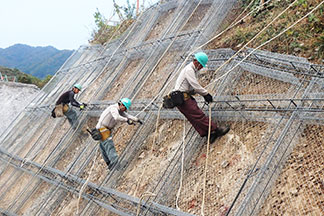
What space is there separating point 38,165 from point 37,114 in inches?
122

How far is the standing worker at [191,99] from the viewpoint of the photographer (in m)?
4.26

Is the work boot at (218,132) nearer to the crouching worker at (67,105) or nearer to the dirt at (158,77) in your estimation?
the dirt at (158,77)

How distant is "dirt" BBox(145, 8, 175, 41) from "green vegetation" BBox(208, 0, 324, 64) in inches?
108

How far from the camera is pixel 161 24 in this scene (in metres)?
9.24

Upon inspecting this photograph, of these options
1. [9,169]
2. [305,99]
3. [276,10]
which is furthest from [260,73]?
[9,169]

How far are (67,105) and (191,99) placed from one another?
14.6 ft

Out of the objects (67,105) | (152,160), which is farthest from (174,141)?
(67,105)

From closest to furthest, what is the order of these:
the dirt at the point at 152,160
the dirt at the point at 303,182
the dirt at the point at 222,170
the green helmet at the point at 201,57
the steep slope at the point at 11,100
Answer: the dirt at the point at 303,182
the dirt at the point at 222,170
the green helmet at the point at 201,57
the dirt at the point at 152,160
the steep slope at the point at 11,100

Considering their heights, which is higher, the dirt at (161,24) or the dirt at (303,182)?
the dirt at (161,24)

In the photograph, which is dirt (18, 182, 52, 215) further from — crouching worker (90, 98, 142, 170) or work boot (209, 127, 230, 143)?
work boot (209, 127, 230, 143)

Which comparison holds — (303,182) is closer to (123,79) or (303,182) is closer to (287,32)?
(287,32)

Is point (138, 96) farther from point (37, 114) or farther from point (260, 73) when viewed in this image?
point (37, 114)

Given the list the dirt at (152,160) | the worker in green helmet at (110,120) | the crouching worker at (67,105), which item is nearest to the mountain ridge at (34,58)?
the crouching worker at (67,105)

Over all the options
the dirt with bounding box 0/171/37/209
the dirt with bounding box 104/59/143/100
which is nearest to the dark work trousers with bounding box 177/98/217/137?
the dirt with bounding box 104/59/143/100
